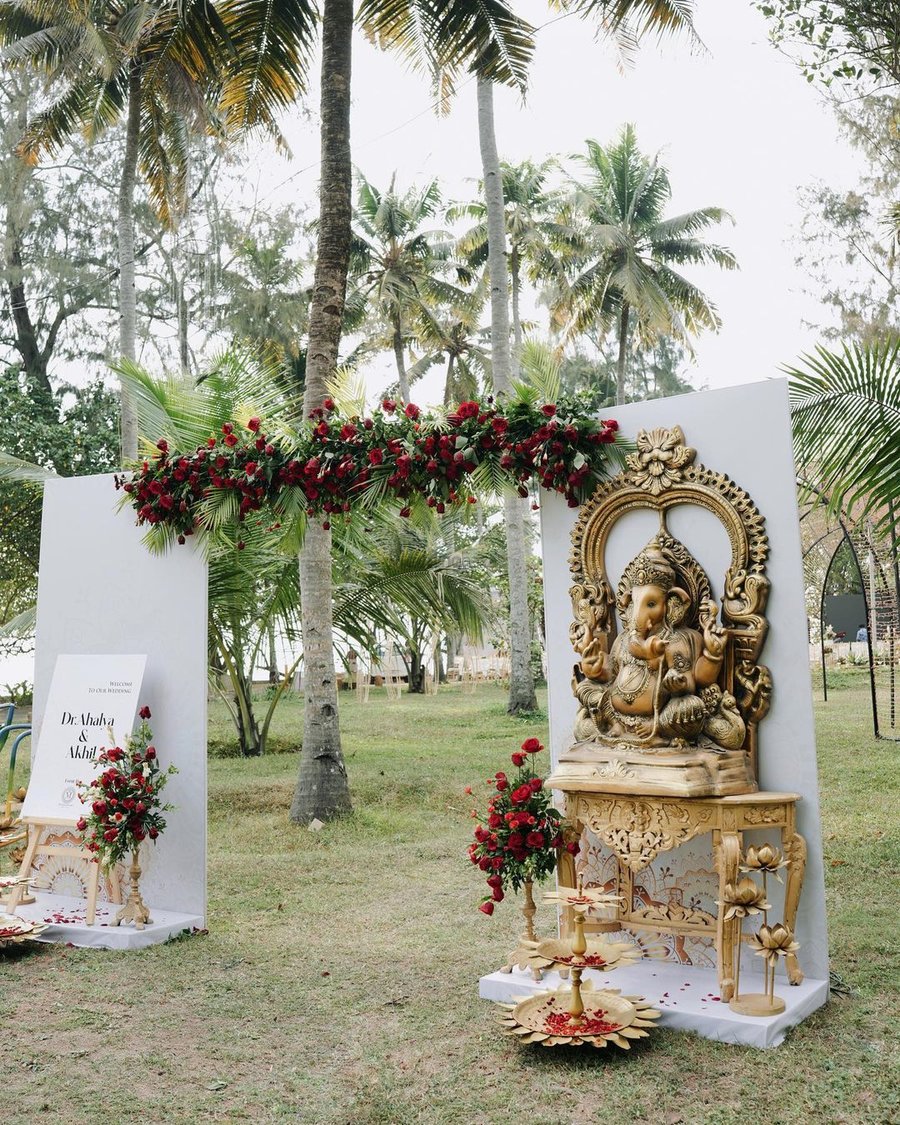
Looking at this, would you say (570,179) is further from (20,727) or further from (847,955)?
(847,955)

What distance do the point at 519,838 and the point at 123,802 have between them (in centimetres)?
237

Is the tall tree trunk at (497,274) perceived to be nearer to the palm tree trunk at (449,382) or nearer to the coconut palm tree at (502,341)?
the coconut palm tree at (502,341)

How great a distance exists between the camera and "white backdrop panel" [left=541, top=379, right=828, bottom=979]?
4.29m

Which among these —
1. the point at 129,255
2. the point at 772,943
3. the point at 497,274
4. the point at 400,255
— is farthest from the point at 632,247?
the point at 772,943

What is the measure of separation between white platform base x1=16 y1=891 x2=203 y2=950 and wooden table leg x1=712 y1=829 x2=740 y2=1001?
3064mm

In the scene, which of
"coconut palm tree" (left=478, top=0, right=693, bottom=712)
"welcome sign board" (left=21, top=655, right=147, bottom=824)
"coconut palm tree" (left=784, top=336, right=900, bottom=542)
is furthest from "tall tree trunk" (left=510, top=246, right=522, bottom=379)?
"welcome sign board" (left=21, top=655, right=147, bottom=824)

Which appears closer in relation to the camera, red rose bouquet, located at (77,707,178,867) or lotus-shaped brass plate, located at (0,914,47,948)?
lotus-shaped brass plate, located at (0,914,47,948)

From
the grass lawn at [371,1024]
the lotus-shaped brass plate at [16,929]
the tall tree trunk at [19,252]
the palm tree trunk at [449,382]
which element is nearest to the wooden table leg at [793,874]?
the grass lawn at [371,1024]

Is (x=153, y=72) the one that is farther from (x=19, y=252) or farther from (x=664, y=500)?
(x=19, y=252)

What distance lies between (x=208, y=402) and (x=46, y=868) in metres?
3.47

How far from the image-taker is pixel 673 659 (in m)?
4.45

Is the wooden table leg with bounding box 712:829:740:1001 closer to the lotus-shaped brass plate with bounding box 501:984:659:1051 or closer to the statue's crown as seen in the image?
the lotus-shaped brass plate with bounding box 501:984:659:1051

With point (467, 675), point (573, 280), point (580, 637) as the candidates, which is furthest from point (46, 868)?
point (573, 280)

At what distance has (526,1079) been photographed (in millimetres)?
3689
